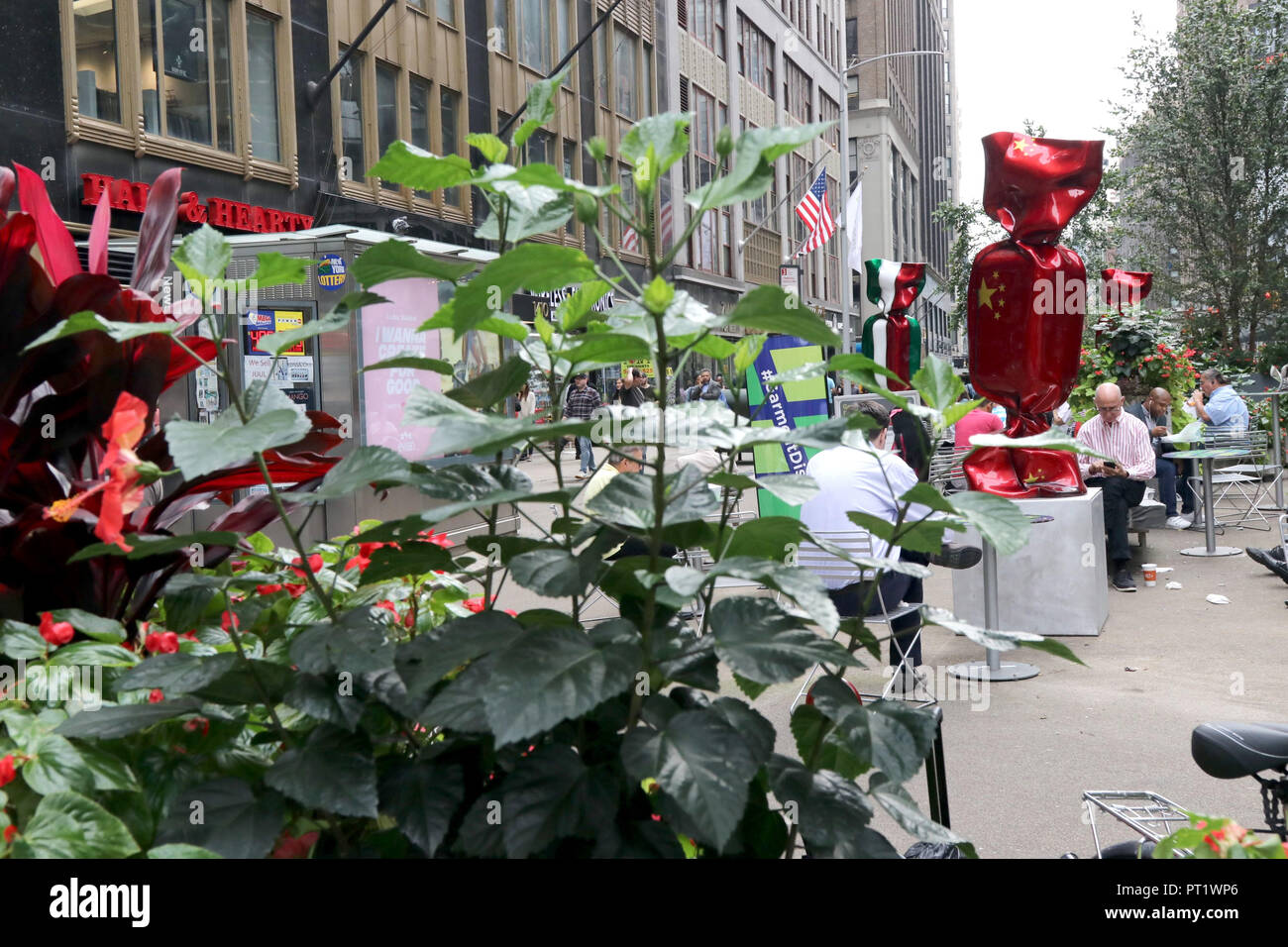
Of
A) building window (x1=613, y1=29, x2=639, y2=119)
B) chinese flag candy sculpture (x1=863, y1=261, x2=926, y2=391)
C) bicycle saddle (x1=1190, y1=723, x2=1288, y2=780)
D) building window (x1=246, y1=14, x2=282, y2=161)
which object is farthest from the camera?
building window (x1=613, y1=29, x2=639, y2=119)

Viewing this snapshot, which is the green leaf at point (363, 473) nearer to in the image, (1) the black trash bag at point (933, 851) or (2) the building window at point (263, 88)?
(1) the black trash bag at point (933, 851)

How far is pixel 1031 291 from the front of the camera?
8703 mm

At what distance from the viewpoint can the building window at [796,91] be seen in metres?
51.4

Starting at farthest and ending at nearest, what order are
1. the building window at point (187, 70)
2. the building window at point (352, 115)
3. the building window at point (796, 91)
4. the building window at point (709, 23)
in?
the building window at point (796, 91) → the building window at point (709, 23) → the building window at point (352, 115) → the building window at point (187, 70)

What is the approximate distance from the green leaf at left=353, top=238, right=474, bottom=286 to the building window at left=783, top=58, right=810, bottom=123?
170 ft

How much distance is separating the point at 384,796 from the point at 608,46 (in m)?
33.8

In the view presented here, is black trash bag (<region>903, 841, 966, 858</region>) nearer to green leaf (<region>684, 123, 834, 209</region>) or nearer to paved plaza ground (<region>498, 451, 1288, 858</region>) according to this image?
green leaf (<region>684, 123, 834, 209</region>)

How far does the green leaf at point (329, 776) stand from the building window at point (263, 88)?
18.4 meters

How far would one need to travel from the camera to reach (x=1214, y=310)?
26.3m

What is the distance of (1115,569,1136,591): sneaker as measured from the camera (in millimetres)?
10164

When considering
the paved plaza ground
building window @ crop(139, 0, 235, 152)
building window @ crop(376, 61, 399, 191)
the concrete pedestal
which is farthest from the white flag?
the concrete pedestal

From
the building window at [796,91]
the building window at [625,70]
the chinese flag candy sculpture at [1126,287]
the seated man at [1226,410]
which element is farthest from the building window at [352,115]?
the building window at [796,91]

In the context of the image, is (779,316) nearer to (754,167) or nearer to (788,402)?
(754,167)

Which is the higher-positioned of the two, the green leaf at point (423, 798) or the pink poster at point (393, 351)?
the pink poster at point (393, 351)
